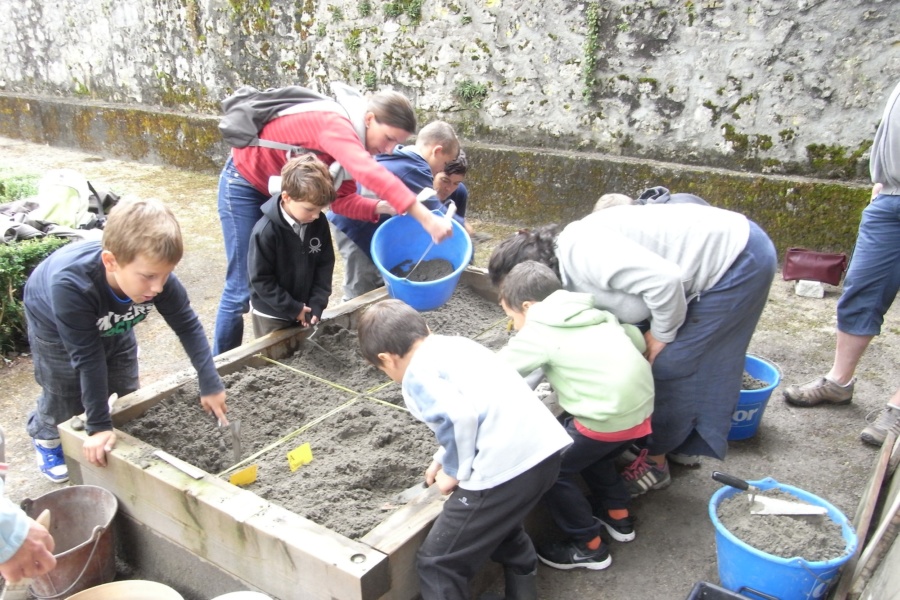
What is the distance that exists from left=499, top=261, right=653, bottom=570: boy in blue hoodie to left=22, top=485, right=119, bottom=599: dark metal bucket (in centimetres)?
141

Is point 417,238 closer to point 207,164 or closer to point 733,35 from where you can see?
point 733,35

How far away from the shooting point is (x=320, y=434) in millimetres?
2713

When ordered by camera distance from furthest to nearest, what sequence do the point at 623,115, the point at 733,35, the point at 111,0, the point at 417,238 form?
the point at 111,0 → the point at 623,115 → the point at 733,35 → the point at 417,238

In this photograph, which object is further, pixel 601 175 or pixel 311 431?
pixel 601 175

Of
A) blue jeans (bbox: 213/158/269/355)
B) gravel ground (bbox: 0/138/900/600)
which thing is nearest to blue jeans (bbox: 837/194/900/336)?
gravel ground (bbox: 0/138/900/600)

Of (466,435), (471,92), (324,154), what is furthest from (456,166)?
(471,92)

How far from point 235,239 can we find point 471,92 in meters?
3.40

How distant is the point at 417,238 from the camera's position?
3691 mm

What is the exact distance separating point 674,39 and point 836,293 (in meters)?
2.06

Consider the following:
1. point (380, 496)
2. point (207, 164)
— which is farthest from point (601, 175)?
point (207, 164)

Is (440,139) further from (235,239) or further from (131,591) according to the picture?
(131,591)

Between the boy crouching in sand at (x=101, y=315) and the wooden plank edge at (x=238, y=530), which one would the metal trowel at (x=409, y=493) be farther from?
the boy crouching in sand at (x=101, y=315)

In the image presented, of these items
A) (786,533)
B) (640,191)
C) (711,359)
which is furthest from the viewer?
(640,191)

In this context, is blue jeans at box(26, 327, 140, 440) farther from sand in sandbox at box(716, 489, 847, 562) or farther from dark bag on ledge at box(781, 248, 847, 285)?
dark bag on ledge at box(781, 248, 847, 285)
